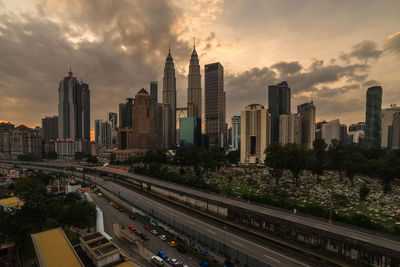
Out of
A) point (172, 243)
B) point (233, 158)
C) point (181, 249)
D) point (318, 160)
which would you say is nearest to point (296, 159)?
point (318, 160)

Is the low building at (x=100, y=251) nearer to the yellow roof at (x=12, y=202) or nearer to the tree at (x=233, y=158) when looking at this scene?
the yellow roof at (x=12, y=202)

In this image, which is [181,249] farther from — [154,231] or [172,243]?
[154,231]

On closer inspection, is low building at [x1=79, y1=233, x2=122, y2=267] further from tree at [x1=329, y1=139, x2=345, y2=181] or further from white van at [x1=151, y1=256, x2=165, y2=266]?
tree at [x1=329, y1=139, x2=345, y2=181]

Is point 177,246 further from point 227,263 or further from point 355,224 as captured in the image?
point 355,224

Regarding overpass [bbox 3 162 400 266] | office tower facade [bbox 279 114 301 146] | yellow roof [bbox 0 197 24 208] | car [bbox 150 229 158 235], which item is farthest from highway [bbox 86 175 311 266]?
office tower facade [bbox 279 114 301 146]

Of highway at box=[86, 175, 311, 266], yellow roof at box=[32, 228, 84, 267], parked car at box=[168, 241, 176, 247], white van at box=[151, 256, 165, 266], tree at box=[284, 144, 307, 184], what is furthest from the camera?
tree at box=[284, 144, 307, 184]

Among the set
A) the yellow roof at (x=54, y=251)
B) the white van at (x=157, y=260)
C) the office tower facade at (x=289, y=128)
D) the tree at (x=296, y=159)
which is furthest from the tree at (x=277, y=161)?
the office tower facade at (x=289, y=128)

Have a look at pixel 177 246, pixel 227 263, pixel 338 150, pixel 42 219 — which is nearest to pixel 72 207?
pixel 42 219
